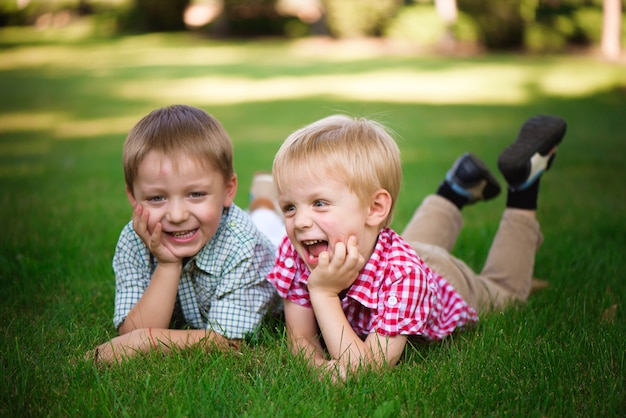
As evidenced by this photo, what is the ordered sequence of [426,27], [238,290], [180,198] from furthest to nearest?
[426,27]
[238,290]
[180,198]

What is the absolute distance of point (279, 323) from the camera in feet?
10.8

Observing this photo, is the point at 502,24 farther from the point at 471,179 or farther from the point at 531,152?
the point at 531,152

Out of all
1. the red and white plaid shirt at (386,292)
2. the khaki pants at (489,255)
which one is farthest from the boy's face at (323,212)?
the khaki pants at (489,255)

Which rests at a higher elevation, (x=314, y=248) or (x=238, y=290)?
(x=314, y=248)

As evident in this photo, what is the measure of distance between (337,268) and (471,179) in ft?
5.92

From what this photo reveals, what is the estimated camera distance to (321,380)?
2.55 m

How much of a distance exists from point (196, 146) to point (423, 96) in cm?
1397

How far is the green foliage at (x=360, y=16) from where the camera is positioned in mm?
32344

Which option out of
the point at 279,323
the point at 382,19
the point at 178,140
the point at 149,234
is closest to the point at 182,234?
the point at 149,234

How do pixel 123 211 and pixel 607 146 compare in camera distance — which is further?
pixel 607 146

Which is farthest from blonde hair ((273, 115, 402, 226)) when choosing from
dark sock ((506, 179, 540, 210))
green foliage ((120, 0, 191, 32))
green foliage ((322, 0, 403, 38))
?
green foliage ((120, 0, 191, 32))

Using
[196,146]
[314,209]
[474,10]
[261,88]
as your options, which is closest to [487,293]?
[314,209]

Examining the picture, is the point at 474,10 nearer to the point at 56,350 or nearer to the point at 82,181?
the point at 82,181

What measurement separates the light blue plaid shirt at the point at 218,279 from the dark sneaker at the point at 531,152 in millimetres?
1542
